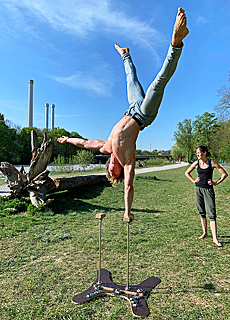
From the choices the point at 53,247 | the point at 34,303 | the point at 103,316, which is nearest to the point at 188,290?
the point at 103,316

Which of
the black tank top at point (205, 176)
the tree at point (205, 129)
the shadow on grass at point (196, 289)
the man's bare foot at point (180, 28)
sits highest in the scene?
the tree at point (205, 129)

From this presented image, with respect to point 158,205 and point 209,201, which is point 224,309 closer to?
point 209,201

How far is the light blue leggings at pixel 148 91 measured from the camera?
6.34 feet

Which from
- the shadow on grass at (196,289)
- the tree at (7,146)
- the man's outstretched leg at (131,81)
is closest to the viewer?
the man's outstretched leg at (131,81)

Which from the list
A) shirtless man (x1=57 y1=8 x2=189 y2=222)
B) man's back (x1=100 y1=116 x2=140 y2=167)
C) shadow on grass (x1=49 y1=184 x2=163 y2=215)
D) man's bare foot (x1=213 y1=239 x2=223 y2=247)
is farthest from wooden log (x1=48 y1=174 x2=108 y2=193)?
man's back (x1=100 y1=116 x2=140 y2=167)

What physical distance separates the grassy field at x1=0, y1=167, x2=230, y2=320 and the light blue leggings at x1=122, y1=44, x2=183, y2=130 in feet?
7.75

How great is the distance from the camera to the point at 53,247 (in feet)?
15.8

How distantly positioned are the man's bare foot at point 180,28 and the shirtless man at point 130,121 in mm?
72

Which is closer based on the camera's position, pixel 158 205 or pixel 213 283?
pixel 213 283

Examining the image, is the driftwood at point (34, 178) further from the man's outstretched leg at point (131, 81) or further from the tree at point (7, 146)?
the tree at point (7, 146)

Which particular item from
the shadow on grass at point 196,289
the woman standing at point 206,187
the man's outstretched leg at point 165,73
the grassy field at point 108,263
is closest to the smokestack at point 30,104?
the grassy field at point 108,263

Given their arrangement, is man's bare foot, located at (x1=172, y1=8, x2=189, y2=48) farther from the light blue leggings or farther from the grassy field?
the grassy field

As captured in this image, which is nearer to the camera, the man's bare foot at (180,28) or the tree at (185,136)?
the man's bare foot at (180,28)

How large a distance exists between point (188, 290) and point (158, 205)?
588 centimetres
